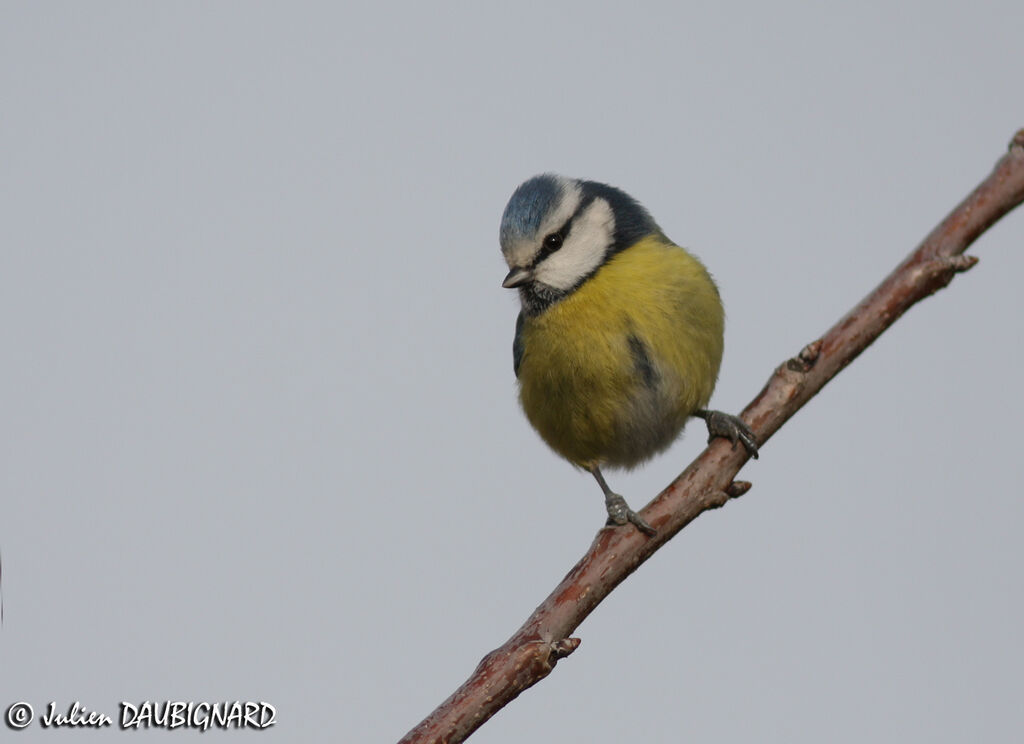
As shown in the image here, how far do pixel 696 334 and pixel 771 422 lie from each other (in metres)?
0.81

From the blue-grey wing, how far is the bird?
0.05 ft

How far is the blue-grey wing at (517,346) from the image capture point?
11.0ft

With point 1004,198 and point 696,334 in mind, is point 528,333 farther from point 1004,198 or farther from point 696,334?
point 1004,198

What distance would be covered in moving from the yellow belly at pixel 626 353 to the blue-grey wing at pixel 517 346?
8cm

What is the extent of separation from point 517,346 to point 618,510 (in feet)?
2.87

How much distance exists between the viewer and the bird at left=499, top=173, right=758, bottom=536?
3.05m

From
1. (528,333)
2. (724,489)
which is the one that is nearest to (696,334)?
(528,333)

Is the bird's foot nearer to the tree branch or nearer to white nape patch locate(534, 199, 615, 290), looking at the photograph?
the tree branch

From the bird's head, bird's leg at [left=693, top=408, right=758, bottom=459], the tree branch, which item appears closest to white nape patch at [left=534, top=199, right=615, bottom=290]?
the bird's head

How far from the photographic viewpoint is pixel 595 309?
10.1 feet

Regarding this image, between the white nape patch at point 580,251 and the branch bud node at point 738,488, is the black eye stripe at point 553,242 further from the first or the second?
the branch bud node at point 738,488

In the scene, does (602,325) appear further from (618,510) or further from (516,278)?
(618,510)

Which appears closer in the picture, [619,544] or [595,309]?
[619,544]

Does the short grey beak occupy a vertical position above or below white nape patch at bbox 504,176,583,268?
below
